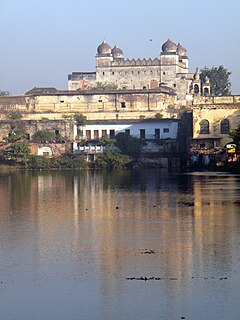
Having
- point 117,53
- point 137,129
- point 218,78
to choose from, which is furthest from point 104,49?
point 137,129

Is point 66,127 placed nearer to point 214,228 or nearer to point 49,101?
point 49,101

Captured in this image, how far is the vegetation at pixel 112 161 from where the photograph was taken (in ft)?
143

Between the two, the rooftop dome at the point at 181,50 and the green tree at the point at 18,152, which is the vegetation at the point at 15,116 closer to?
the green tree at the point at 18,152

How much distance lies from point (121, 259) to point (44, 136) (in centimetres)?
3609

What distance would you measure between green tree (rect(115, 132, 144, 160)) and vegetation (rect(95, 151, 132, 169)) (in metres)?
0.72

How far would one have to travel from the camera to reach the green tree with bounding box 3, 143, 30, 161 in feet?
145

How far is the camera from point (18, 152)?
4416 cm

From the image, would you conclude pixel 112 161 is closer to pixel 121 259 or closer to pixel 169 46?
pixel 169 46

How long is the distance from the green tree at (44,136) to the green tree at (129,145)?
3.70 meters

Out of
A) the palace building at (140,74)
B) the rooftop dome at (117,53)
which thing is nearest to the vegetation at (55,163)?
the palace building at (140,74)

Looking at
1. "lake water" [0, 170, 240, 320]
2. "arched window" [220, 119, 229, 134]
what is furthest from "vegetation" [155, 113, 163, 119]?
"lake water" [0, 170, 240, 320]

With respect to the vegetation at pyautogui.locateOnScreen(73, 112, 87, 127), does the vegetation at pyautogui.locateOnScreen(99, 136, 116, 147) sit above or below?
below

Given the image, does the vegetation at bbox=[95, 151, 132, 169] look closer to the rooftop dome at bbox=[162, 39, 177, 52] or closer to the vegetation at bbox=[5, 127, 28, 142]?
the vegetation at bbox=[5, 127, 28, 142]

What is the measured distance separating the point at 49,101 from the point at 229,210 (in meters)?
37.6
